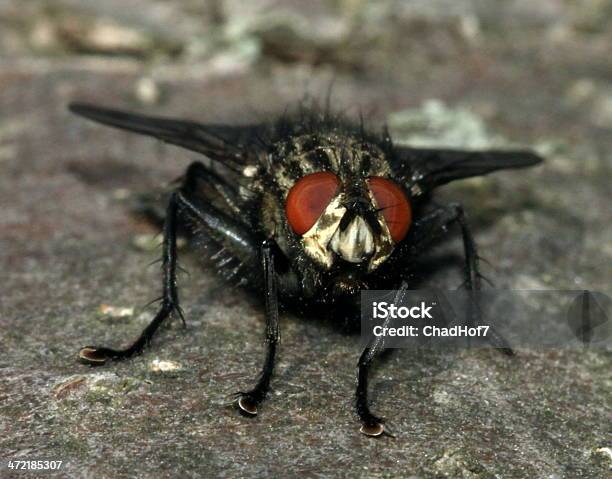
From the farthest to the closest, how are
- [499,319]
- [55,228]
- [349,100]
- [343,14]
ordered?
[343,14] → [349,100] → [55,228] → [499,319]

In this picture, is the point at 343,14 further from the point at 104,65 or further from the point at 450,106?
the point at 104,65

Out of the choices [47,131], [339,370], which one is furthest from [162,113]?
[339,370]

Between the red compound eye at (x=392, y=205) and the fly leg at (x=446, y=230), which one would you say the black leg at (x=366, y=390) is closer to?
the red compound eye at (x=392, y=205)

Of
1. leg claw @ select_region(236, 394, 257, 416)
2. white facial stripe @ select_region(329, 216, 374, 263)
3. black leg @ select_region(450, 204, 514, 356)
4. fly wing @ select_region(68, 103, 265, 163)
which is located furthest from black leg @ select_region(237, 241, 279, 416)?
black leg @ select_region(450, 204, 514, 356)

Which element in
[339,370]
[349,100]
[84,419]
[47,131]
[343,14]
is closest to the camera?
[84,419]

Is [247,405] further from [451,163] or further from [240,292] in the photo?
[451,163]

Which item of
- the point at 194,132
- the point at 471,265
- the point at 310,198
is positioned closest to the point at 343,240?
the point at 310,198
